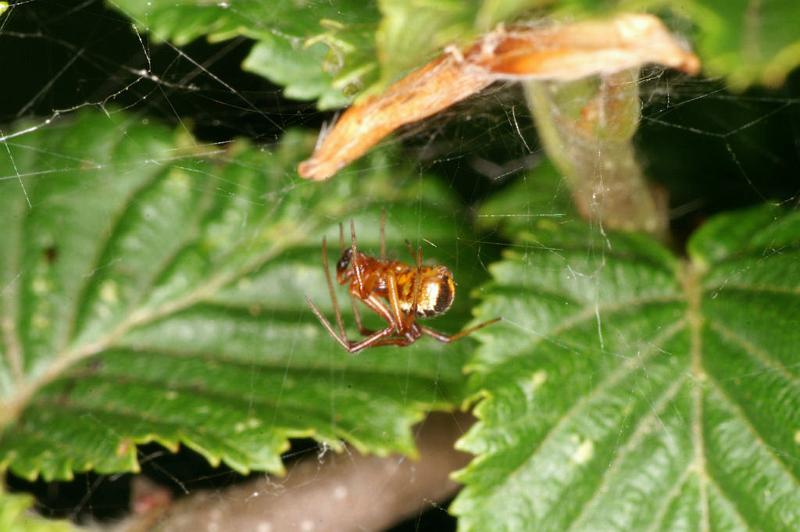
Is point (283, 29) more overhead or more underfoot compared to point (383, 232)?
more overhead

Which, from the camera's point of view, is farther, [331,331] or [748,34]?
[331,331]

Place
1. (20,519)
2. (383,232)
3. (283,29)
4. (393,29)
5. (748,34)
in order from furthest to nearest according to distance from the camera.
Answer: (383,232), (20,519), (283,29), (393,29), (748,34)

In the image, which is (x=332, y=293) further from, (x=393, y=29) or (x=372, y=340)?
(x=393, y=29)

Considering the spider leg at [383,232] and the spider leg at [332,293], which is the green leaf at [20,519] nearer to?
the spider leg at [332,293]

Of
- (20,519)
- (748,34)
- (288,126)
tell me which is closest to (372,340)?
(288,126)

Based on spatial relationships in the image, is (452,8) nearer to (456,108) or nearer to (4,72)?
(456,108)

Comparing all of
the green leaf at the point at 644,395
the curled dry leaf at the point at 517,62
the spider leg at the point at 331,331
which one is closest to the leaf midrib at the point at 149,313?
the spider leg at the point at 331,331
